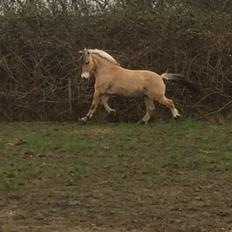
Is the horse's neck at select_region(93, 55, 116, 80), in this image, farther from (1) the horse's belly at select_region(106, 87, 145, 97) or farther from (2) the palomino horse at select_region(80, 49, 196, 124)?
(1) the horse's belly at select_region(106, 87, 145, 97)

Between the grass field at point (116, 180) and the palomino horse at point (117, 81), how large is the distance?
5.65 ft

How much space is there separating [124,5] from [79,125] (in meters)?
5.00

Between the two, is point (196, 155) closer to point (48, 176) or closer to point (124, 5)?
point (48, 176)

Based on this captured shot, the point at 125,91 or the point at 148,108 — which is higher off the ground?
the point at 125,91

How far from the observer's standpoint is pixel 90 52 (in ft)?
50.0

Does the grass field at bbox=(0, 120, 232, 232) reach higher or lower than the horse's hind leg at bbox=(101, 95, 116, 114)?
lower

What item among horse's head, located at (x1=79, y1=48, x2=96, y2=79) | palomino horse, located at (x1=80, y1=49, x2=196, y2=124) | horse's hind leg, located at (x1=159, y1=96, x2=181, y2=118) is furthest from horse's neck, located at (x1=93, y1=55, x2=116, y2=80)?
horse's hind leg, located at (x1=159, y1=96, x2=181, y2=118)

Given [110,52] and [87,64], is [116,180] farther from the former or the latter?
[110,52]

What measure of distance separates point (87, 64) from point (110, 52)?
199cm

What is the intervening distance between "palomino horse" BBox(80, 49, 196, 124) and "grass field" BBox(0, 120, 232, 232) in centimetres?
172

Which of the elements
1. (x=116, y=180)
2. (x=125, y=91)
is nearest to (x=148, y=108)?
(x=125, y=91)

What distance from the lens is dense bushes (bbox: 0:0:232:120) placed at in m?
16.4

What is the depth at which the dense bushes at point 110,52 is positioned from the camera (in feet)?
53.9

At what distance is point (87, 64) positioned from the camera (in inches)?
598
